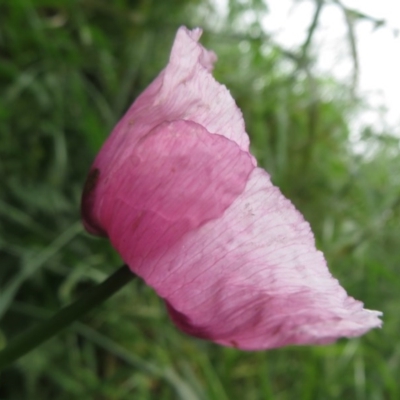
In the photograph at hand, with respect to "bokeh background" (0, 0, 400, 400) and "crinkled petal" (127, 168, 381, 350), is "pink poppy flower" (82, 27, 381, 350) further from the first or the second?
"bokeh background" (0, 0, 400, 400)

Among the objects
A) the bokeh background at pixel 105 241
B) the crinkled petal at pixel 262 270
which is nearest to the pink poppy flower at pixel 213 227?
the crinkled petal at pixel 262 270

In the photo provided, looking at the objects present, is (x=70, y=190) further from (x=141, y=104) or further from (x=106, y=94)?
(x=141, y=104)

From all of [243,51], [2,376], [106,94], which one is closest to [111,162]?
[2,376]

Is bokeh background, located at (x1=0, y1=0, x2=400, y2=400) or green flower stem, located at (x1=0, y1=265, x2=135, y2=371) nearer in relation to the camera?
green flower stem, located at (x1=0, y1=265, x2=135, y2=371)

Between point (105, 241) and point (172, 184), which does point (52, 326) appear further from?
point (105, 241)

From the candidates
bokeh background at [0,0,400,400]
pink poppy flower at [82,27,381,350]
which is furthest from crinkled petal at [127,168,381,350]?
bokeh background at [0,0,400,400]

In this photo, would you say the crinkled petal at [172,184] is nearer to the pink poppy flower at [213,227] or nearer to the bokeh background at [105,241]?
the pink poppy flower at [213,227]

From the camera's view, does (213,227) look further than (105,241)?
No

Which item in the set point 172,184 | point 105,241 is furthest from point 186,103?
point 105,241
